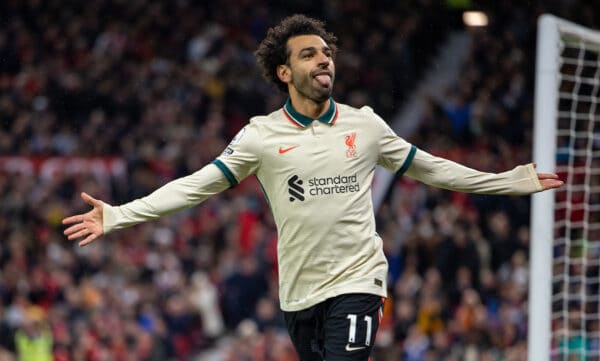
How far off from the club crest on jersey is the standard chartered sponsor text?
125 mm

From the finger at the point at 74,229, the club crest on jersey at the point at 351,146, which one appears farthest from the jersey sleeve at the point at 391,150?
the finger at the point at 74,229

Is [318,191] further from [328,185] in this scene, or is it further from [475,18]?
[475,18]

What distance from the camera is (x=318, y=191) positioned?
5.62 m

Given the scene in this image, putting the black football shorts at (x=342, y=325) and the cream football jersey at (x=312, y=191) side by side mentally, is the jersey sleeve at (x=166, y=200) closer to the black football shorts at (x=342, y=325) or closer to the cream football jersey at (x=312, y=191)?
the cream football jersey at (x=312, y=191)

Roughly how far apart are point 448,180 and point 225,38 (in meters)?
15.0

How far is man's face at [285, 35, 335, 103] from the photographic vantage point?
5695 millimetres

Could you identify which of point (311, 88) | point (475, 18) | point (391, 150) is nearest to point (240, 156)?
point (311, 88)

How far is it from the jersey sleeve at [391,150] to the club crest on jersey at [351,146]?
153 millimetres

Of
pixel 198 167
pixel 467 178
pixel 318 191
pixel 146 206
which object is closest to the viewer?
pixel 146 206

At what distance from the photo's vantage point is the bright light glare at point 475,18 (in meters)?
19.1

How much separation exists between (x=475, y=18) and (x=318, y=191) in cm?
1440

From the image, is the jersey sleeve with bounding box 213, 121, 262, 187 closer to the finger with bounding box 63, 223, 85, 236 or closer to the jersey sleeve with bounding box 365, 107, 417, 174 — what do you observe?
the jersey sleeve with bounding box 365, 107, 417, 174

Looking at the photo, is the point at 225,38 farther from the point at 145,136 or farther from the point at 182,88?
the point at 145,136

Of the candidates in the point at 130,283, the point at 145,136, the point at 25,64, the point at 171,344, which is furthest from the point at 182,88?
the point at 171,344
